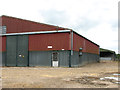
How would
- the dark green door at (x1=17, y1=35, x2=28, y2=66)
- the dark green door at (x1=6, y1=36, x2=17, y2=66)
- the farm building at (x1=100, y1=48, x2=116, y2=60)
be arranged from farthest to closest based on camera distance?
1. the farm building at (x1=100, y1=48, x2=116, y2=60)
2. the dark green door at (x1=6, y1=36, x2=17, y2=66)
3. the dark green door at (x1=17, y1=35, x2=28, y2=66)

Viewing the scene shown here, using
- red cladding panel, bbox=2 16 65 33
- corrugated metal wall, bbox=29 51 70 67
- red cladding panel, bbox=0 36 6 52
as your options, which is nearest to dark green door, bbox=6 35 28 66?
red cladding panel, bbox=0 36 6 52

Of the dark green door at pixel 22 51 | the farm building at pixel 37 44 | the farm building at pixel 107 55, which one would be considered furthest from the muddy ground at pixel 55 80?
the farm building at pixel 107 55

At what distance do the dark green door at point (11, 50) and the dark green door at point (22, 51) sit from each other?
0.87 meters

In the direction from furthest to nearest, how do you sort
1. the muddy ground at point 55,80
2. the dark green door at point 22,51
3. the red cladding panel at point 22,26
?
the dark green door at point 22,51 → the red cladding panel at point 22,26 → the muddy ground at point 55,80

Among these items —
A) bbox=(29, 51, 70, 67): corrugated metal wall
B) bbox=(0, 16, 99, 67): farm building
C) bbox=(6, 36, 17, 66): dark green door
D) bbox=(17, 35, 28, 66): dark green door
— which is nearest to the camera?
bbox=(29, 51, 70, 67): corrugated metal wall

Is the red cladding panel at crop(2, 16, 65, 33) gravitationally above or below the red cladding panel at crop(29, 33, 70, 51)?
above

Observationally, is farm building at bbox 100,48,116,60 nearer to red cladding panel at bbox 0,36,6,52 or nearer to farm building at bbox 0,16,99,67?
farm building at bbox 0,16,99,67

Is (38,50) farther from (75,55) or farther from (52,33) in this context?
(75,55)

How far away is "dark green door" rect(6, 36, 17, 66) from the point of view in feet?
98.5

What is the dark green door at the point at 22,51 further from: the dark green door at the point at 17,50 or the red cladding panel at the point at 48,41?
the red cladding panel at the point at 48,41

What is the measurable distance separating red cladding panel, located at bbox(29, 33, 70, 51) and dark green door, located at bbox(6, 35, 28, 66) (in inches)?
56.0

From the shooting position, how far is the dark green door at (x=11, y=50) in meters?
30.0

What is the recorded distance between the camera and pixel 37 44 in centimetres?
2797

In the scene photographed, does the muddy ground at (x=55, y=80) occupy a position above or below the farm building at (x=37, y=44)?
below
